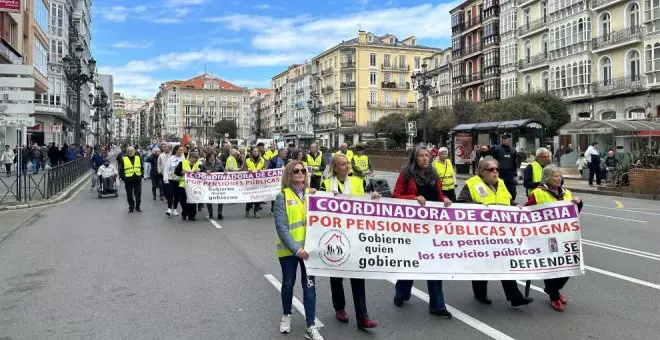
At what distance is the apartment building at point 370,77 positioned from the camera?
9325 cm

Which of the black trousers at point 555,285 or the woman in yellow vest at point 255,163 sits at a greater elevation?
the woman in yellow vest at point 255,163

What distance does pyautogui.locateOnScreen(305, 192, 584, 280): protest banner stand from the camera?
5.11 m

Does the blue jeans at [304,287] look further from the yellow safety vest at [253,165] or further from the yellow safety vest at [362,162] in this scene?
the yellow safety vest at [253,165]

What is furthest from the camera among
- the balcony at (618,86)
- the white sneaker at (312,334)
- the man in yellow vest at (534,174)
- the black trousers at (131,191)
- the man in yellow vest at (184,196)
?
the balcony at (618,86)

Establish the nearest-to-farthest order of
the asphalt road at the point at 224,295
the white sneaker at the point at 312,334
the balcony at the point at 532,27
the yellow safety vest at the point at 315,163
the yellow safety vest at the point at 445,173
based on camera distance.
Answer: the white sneaker at the point at 312,334
the asphalt road at the point at 224,295
the yellow safety vest at the point at 445,173
the yellow safety vest at the point at 315,163
the balcony at the point at 532,27

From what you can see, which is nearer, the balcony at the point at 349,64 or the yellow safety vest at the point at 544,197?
the yellow safety vest at the point at 544,197

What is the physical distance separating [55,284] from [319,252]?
4101 mm

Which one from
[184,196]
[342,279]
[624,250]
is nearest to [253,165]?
[184,196]

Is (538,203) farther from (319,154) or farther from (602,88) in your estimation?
(602,88)

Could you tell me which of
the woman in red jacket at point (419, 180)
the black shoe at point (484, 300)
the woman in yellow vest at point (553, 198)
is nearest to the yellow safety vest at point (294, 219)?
the woman in red jacket at point (419, 180)

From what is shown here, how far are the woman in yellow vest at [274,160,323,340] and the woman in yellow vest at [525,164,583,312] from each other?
259 centimetres

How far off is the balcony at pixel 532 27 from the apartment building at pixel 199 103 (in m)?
120

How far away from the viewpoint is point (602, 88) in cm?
4181

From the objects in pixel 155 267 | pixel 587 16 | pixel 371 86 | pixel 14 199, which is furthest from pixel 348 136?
pixel 155 267
